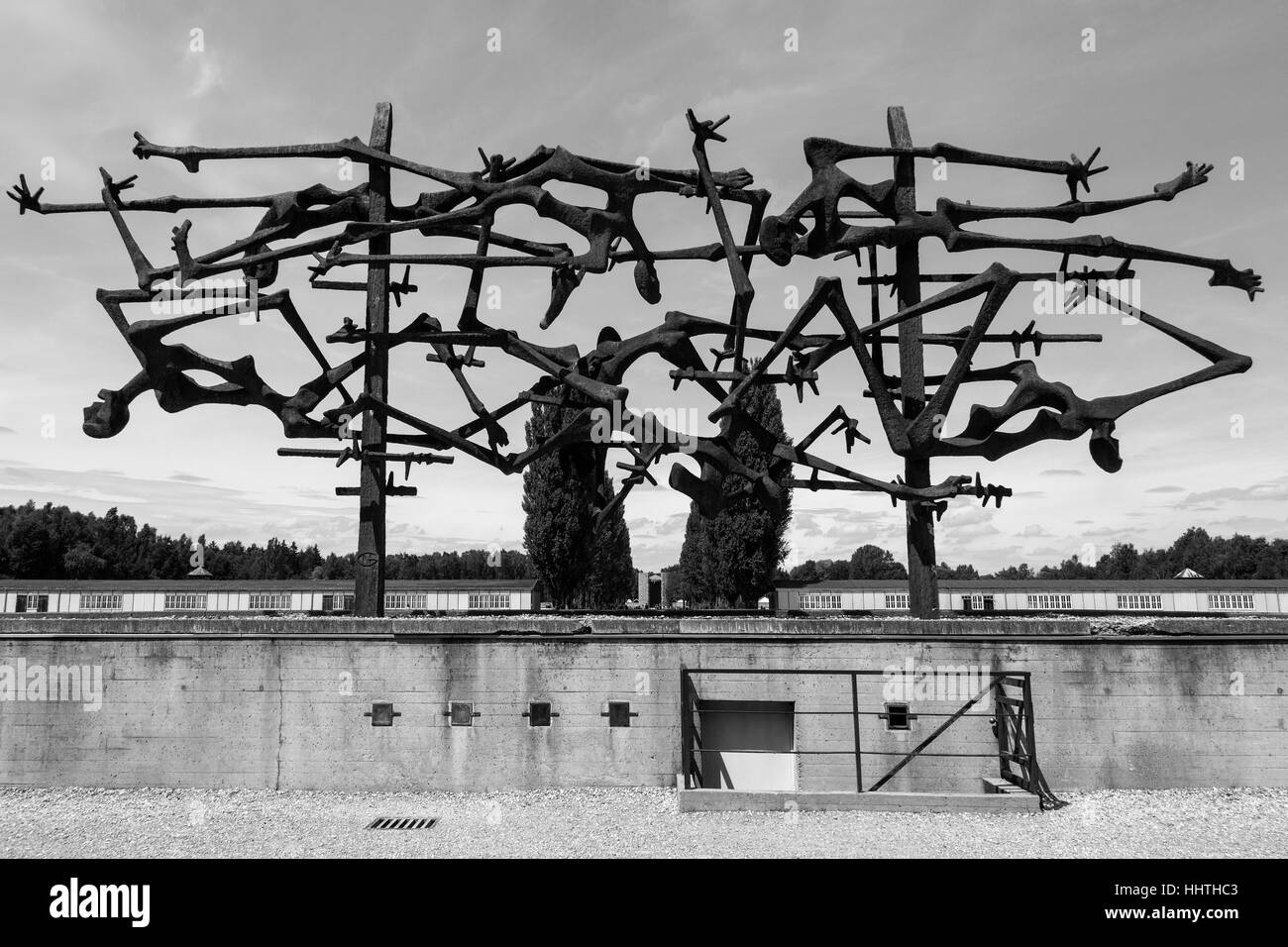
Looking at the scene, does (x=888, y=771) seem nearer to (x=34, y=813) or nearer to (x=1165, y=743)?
(x=1165, y=743)

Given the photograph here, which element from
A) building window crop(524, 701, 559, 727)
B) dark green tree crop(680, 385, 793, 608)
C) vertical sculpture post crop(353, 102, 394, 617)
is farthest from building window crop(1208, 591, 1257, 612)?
vertical sculpture post crop(353, 102, 394, 617)

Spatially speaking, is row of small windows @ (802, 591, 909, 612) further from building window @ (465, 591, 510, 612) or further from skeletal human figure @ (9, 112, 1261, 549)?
skeletal human figure @ (9, 112, 1261, 549)

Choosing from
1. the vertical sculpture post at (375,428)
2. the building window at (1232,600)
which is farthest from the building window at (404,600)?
the building window at (1232,600)

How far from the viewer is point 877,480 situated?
15.1m

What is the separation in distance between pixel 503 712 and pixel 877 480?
7329 millimetres

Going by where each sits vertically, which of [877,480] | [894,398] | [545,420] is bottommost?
[877,480]

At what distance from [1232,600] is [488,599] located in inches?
989

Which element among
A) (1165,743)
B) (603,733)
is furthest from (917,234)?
(603,733)

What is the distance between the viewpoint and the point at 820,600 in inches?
1328

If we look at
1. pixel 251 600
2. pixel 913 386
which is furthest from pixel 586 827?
pixel 251 600

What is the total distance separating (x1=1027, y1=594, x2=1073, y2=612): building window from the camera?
31172 millimetres

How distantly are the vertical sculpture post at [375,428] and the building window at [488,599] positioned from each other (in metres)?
14.8

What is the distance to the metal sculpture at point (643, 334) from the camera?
14.4 m

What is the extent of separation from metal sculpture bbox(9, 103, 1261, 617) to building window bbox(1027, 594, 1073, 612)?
59.4 feet
